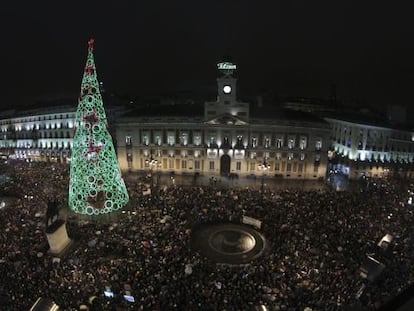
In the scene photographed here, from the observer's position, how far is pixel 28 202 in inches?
1299

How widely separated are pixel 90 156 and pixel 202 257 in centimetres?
1570

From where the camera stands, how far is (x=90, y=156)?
3173 centimetres

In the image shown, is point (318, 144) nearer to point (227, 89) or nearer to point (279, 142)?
point (279, 142)

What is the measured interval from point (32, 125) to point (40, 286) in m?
53.9

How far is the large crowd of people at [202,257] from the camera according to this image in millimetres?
18984

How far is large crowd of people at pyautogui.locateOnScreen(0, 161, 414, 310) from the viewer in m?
19.0

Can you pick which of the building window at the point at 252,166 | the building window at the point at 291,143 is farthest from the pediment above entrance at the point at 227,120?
the building window at the point at 291,143

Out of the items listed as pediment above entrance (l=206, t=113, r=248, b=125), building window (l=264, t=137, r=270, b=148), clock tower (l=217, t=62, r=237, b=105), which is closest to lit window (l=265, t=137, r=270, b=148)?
building window (l=264, t=137, r=270, b=148)

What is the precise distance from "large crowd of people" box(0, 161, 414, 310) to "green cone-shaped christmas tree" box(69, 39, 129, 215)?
164 centimetres

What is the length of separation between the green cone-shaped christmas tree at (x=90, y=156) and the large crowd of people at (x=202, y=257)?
1.64 m

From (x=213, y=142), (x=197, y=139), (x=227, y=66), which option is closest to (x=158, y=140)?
(x=197, y=139)

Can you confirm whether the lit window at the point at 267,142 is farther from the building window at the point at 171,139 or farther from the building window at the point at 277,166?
the building window at the point at 171,139

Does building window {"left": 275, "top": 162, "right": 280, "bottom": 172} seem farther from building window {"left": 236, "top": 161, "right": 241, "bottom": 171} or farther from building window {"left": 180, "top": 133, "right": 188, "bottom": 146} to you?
building window {"left": 180, "top": 133, "right": 188, "bottom": 146}

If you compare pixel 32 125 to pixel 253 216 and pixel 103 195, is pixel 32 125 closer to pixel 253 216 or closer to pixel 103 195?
pixel 103 195
